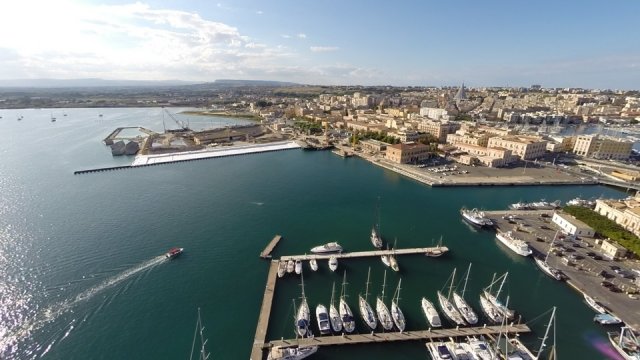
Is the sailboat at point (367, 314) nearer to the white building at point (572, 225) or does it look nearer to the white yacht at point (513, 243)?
the white yacht at point (513, 243)

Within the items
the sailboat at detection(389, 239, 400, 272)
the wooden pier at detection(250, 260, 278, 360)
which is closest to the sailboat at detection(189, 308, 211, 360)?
the wooden pier at detection(250, 260, 278, 360)

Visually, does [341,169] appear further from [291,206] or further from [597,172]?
[597,172]

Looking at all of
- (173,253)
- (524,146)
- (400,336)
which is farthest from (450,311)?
(524,146)

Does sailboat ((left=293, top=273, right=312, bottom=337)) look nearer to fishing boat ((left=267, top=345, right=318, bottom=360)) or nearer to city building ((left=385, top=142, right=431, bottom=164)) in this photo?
fishing boat ((left=267, top=345, right=318, bottom=360))

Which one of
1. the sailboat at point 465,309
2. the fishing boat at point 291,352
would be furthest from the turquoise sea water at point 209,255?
the sailboat at point 465,309

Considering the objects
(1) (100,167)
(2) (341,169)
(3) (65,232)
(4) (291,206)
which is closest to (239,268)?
(4) (291,206)

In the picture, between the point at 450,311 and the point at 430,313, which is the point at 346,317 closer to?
the point at 430,313
